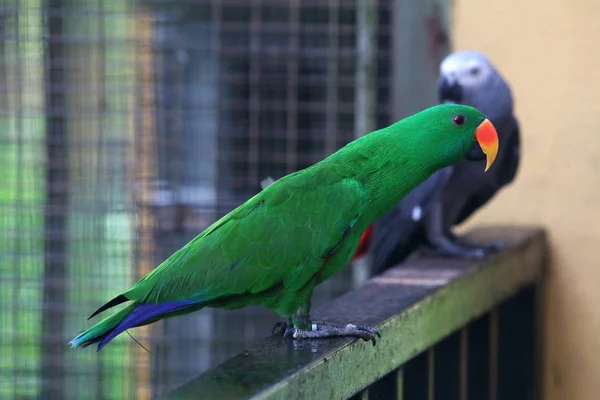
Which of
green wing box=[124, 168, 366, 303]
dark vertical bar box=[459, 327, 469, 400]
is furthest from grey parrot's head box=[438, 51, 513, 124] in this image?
green wing box=[124, 168, 366, 303]

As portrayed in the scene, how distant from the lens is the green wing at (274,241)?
1.08 metres

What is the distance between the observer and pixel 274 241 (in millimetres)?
1106

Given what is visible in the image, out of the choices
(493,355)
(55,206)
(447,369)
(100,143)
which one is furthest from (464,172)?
(55,206)

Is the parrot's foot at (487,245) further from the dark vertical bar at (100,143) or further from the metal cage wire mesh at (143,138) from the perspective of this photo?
the dark vertical bar at (100,143)

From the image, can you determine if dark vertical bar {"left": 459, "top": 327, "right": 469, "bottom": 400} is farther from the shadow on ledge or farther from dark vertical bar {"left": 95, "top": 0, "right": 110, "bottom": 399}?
dark vertical bar {"left": 95, "top": 0, "right": 110, "bottom": 399}

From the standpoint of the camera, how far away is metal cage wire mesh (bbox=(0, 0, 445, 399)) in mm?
2236

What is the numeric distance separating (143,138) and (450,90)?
811mm

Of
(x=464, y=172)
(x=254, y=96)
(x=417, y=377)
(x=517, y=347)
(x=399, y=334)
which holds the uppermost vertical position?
(x=254, y=96)

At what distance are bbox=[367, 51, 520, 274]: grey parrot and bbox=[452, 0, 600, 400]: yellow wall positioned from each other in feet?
0.56

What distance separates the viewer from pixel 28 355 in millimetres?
2344

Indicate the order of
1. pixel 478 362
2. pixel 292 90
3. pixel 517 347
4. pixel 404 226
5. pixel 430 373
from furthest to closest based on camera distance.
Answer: pixel 292 90 < pixel 404 226 < pixel 517 347 < pixel 478 362 < pixel 430 373

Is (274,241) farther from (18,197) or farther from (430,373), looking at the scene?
(18,197)

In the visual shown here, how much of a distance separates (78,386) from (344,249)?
4.65 feet

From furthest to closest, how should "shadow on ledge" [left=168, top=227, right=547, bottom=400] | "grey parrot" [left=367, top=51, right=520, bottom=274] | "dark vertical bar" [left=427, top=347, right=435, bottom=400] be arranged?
"grey parrot" [left=367, top=51, right=520, bottom=274]
"dark vertical bar" [left=427, top=347, right=435, bottom=400]
"shadow on ledge" [left=168, top=227, right=547, bottom=400]
